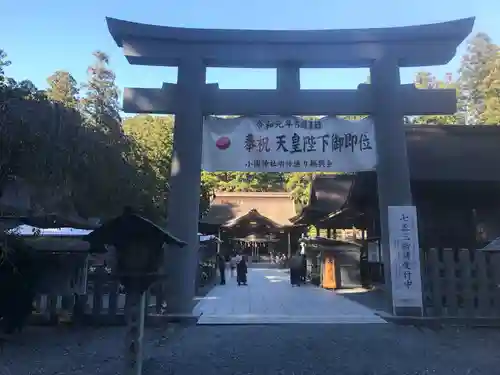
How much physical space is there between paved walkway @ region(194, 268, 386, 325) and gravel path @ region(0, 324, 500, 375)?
1.66ft

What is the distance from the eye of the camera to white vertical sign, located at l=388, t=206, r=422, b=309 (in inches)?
360

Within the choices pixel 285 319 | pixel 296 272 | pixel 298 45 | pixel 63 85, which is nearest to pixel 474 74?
pixel 296 272

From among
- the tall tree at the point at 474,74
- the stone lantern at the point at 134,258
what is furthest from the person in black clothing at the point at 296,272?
the tall tree at the point at 474,74

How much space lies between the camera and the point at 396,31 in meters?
10.1

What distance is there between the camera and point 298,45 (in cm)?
1027

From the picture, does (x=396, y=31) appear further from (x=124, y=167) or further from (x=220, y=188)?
(x=220, y=188)

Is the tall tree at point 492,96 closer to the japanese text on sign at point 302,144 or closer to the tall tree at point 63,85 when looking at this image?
the japanese text on sign at point 302,144

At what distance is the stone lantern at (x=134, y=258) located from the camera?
15.9ft

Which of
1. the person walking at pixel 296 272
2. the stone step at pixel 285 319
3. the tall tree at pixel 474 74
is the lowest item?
the stone step at pixel 285 319

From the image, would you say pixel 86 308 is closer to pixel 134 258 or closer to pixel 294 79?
pixel 134 258

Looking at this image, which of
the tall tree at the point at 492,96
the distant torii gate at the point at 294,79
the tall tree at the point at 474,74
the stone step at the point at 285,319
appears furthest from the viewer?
the tall tree at the point at 474,74

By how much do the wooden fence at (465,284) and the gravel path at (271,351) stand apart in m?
0.61

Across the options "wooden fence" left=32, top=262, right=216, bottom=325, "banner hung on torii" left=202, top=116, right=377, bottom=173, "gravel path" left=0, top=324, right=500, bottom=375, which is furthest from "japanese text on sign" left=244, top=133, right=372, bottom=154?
"wooden fence" left=32, top=262, right=216, bottom=325

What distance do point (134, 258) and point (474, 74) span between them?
146ft
